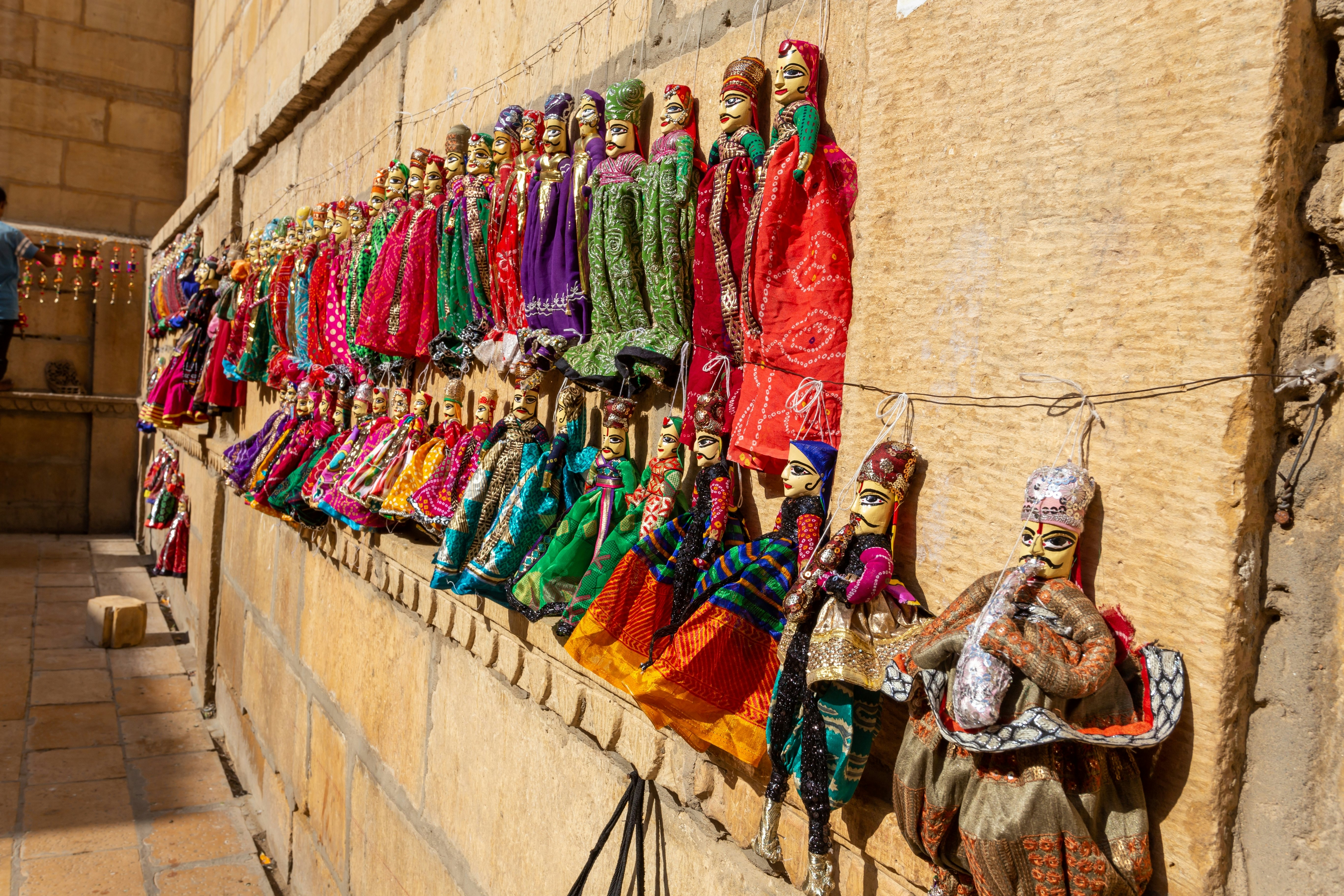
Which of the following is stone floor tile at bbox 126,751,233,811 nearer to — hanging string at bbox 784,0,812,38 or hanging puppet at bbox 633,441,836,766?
hanging puppet at bbox 633,441,836,766

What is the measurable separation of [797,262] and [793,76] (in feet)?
0.98

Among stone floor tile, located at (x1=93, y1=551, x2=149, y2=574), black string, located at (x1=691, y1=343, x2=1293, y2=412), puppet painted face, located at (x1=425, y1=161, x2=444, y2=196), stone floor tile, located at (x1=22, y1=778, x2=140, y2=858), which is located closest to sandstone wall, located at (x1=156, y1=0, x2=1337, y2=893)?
black string, located at (x1=691, y1=343, x2=1293, y2=412)

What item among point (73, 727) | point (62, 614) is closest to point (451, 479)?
point (73, 727)

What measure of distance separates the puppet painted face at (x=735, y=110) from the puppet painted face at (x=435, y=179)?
4.48ft

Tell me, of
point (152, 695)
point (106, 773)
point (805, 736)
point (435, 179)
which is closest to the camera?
point (805, 736)

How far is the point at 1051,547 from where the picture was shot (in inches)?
41.5

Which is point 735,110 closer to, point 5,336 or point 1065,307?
point 1065,307

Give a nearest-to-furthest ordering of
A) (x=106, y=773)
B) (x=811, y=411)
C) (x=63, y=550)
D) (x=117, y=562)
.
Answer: (x=811, y=411) → (x=106, y=773) → (x=117, y=562) → (x=63, y=550)

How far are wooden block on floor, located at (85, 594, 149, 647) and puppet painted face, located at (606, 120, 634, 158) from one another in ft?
19.7

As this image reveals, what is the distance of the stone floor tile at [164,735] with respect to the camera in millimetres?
5172

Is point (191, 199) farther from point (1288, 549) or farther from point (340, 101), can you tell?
point (1288, 549)

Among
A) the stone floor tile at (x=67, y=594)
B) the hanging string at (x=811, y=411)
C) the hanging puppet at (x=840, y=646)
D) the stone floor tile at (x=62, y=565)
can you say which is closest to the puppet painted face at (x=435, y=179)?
the hanging string at (x=811, y=411)

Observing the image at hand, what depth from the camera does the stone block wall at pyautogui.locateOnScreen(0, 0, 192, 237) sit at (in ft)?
32.6

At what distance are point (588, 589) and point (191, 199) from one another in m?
7.24
